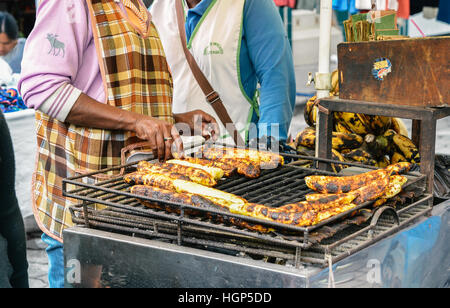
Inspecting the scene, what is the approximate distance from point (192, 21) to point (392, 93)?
164 cm

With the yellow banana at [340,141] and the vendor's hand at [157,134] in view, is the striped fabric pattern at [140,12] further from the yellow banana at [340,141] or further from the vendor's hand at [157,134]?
the yellow banana at [340,141]

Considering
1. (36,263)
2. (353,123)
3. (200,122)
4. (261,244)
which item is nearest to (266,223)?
(261,244)

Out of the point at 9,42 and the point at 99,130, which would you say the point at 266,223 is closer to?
the point at 99,130

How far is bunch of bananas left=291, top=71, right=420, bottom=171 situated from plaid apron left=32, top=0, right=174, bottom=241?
149cm

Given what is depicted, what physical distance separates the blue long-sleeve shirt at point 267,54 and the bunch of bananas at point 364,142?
0.29 metres

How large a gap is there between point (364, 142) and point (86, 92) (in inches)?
87.2

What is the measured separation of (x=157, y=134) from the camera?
2.60 meters

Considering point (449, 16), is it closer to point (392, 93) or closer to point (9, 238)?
point (392, 93)

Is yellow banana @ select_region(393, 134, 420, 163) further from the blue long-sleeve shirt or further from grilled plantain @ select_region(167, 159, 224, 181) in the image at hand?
grilled plantain @ select_region(167, 159, 224, 181)

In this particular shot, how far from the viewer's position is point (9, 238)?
2346 millimetres

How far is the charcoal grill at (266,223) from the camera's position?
6.31 feet

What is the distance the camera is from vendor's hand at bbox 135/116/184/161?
102 inches

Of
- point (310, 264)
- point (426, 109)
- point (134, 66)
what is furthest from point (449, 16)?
point (310, 264)

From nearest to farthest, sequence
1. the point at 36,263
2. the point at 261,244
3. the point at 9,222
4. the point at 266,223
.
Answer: the point at 266,223, the point at 261,244, the point at 9,222, the point at 36,263
